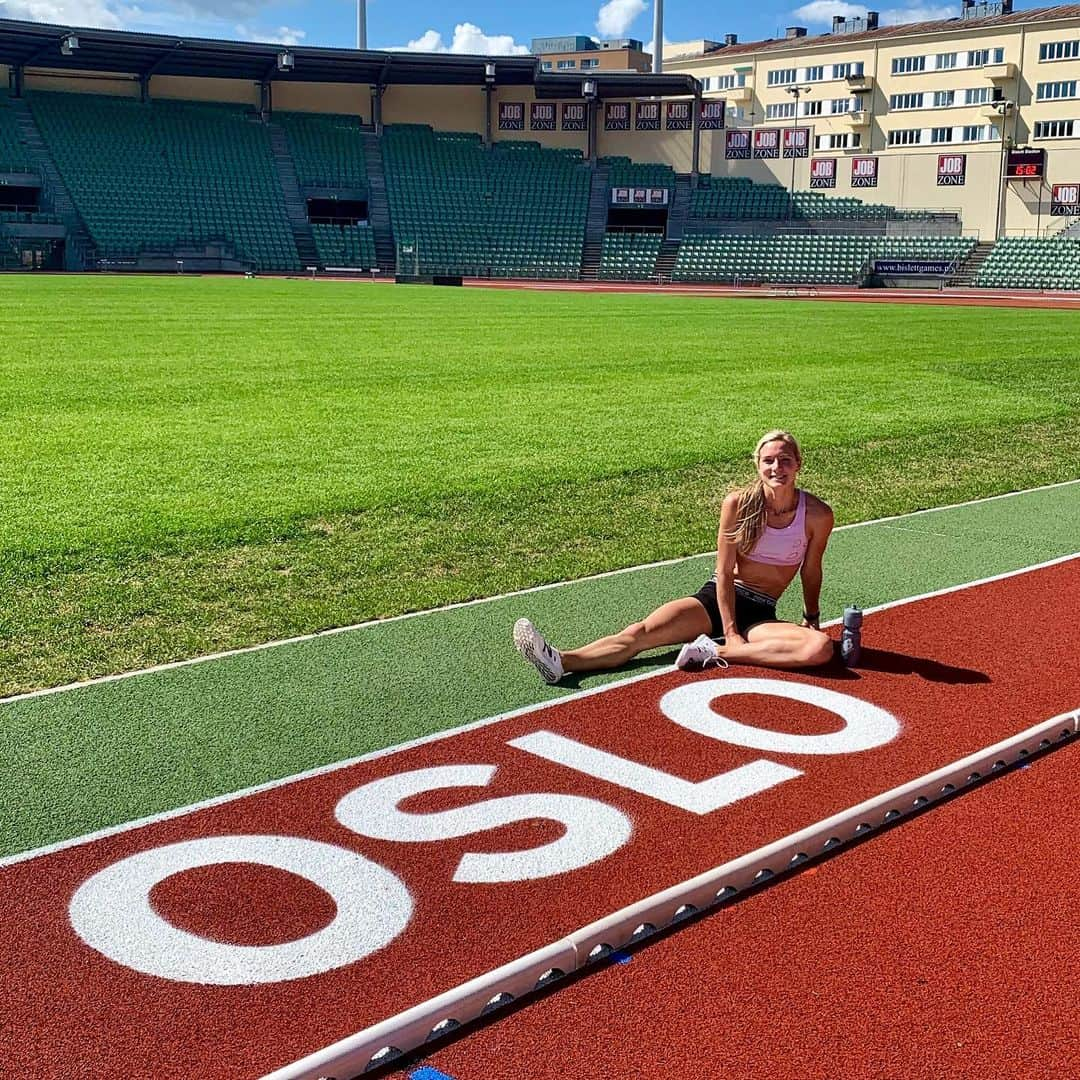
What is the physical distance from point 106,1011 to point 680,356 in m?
18.5

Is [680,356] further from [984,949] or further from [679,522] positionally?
[984,949]

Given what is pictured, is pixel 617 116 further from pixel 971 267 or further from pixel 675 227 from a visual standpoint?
pixel 971 267

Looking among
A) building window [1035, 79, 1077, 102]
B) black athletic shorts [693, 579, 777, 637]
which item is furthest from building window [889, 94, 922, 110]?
black athletic shorts [693, 579, 777, 637]

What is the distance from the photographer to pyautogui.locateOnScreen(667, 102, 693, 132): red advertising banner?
2817 inches

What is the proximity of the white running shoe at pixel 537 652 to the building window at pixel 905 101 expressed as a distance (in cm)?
7634

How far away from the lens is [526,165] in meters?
71.2

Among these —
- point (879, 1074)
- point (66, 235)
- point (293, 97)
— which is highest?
point (293, 97)

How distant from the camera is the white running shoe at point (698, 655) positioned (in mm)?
6574

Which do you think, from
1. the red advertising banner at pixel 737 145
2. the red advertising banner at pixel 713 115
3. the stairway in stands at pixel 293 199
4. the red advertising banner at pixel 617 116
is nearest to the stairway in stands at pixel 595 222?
the red advertising banner at pixel 617 116

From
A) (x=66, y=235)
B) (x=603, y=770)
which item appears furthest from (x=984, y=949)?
(x=66, y=235)

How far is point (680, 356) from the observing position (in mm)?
21281

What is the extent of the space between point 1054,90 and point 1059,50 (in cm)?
212

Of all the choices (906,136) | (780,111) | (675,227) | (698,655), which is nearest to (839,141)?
(906,136)

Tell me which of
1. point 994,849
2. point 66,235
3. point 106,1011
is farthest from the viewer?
point 66,235
